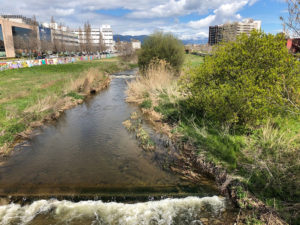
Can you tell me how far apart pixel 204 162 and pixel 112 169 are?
2999 mm

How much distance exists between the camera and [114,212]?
514 cm

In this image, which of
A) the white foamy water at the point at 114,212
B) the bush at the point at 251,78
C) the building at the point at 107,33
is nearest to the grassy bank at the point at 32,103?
the white foamy water at the point at 114,212

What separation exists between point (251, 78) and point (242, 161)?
2795 millimetres

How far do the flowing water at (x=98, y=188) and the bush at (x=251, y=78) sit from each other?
2708mm

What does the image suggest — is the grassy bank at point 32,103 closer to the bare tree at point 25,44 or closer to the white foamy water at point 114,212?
the white foamy water at point 114,212

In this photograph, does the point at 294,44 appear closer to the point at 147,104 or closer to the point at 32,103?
the point at 147,104

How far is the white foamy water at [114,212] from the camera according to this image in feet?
16.1

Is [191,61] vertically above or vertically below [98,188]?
above

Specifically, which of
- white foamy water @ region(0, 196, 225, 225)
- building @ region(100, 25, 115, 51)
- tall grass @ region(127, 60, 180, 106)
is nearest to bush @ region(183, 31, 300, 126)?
white foamy water @ region(0, 196, 225, 225)

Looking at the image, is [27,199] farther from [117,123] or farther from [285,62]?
[285,62]

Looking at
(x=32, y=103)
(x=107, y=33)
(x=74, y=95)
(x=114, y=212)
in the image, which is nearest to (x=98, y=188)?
(x=114, y=212)

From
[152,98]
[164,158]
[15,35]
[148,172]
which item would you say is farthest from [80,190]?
[15,35]

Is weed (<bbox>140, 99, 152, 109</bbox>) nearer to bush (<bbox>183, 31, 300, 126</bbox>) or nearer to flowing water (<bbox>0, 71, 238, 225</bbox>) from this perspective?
flowing water (<bbox>0, 71, 238, 225</bbox>)

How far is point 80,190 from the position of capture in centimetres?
594
